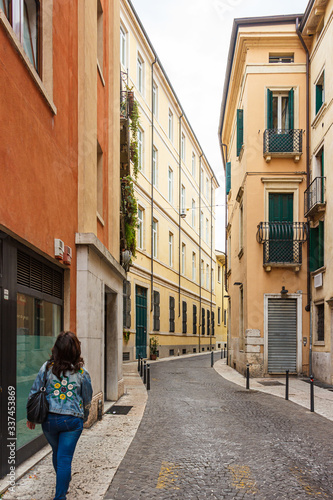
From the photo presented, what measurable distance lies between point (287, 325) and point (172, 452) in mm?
13283

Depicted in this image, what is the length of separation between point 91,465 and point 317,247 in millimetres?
14333

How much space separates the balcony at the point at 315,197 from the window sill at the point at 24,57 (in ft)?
40.2

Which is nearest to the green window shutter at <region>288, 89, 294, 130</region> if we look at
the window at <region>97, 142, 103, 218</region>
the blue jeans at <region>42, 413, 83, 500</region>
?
the window at <region>97, 142, 103, 218</region>

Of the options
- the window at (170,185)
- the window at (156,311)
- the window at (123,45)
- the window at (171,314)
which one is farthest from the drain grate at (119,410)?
the window at (170,185)

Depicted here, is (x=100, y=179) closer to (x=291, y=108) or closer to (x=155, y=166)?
(x=291, y=108)

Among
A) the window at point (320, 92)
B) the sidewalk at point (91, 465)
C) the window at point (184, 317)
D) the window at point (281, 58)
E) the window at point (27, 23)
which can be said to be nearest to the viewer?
the sidewalk at point (91, 465)

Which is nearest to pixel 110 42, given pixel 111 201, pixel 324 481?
pixel 111 201

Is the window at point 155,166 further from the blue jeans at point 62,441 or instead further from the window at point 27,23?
the blue jeans at point 62,441

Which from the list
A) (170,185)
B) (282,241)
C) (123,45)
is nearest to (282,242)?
(282,241)

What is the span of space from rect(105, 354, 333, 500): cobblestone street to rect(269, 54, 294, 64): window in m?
13.9

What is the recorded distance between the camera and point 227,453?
7.22 meters

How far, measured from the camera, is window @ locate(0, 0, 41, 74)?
634 centimetres

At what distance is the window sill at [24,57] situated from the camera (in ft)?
18.1

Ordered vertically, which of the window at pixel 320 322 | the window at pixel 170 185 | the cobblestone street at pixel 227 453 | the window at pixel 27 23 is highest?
the window at pixel 170 185
